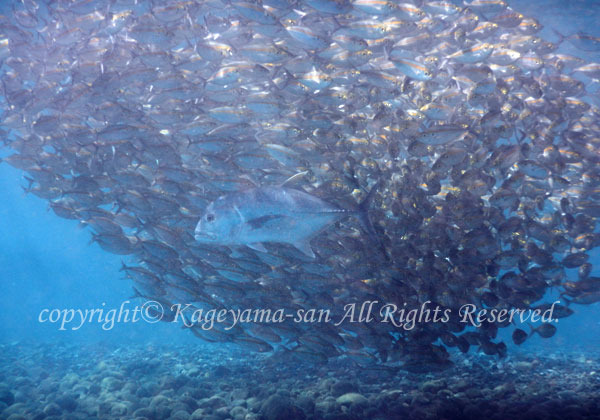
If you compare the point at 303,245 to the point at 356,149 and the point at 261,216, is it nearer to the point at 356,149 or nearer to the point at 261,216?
the point at 261,216

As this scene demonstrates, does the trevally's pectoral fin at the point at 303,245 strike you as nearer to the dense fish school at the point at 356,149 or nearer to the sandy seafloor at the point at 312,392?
the dense fish school at the point at 356,149

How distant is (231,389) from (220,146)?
503 cm

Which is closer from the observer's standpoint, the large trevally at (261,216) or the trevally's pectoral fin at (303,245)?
the large trevally at (261,216)

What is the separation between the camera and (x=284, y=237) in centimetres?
388

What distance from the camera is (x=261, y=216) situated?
3.66 metres

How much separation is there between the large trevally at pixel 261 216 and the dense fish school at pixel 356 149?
0.82m

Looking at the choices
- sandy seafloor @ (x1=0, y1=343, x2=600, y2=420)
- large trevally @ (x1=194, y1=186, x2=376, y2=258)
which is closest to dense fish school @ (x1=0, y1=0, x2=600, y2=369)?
sandy seafloor @ (x1=0, y1=343, x2=600, y2=420)

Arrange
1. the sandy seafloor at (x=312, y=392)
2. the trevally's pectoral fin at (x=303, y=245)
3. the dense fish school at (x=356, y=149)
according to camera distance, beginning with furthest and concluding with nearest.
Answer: the dense fish school at (x=356, y=149), the sandy seafloor at (x=312, y=392), the trevally's pectoral fin at (x=303, y=245)

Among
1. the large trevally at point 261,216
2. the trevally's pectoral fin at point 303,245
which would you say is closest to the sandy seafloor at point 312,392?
the trevally's pectoral fin at point 303,245

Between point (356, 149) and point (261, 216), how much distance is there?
2.84m

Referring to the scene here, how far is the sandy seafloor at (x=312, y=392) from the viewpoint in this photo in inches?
186

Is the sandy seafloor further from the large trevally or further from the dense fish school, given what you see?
the large trevally

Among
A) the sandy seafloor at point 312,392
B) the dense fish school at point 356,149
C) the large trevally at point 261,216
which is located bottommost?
the sandy seafloor at point 312,392

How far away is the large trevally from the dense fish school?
82 cm
